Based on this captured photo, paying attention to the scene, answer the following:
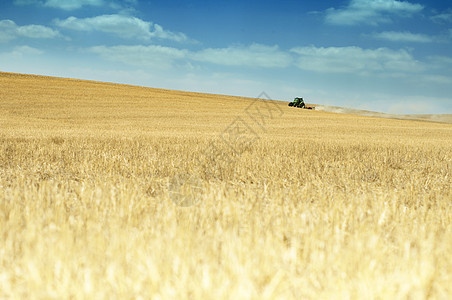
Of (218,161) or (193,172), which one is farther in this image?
(218,161)

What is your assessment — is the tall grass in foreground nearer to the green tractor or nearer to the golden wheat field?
the golden wheat field

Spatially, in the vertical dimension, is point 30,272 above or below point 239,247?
below

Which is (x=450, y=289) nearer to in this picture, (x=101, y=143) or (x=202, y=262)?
(x=202, y=262)

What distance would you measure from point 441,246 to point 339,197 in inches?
84.3

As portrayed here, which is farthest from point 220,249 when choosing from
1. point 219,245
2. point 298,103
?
point 298,103

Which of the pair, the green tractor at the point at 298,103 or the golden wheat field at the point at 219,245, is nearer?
the golden wheat field at the point at 219,245

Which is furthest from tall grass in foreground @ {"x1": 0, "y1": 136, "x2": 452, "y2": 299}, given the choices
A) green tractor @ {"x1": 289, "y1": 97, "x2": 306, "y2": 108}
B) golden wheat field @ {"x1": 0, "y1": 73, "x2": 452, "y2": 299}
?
green tractor @ {"x1": 289, "y1": 97, "x2": 306, "y2": 108}

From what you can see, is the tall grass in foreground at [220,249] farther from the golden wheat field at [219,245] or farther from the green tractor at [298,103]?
the green tractor at [298,103]

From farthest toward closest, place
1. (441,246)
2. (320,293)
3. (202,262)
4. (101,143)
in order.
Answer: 1. (101,143)
2. (441,246)
3. (202,262)
4. (320,293)

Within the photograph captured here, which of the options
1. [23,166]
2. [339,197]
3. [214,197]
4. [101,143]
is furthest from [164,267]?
[101,143]

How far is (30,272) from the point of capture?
2307 mm

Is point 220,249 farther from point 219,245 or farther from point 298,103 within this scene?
point 298,103

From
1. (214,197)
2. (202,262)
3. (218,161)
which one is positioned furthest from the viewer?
(218,161)

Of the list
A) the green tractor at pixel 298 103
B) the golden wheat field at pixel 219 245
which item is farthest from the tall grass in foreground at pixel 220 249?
the green tractor at pixel 298 103
